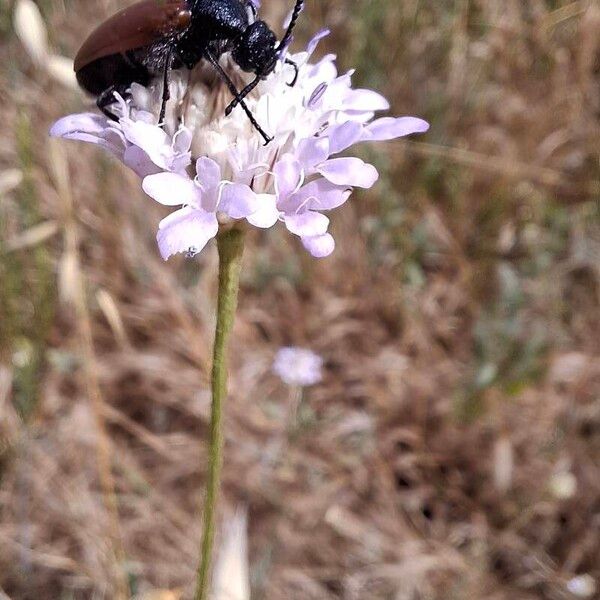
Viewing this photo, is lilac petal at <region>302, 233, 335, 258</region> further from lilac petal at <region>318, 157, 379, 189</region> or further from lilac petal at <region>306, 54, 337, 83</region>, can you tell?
lilac petal at <region>306, 54, 337, 83</region>

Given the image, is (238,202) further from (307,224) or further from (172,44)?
(172,44)

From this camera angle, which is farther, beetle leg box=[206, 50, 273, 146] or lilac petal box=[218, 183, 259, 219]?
beetle leg box=[206, 50, 273, 146]

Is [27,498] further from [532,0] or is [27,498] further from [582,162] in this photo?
[532,0]

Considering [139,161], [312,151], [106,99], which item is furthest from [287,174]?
[106,99]

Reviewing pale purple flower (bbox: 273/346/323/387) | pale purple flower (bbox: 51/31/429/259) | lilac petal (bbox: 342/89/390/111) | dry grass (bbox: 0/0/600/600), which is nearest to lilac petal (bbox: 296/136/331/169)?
pale purple flower (bbox: 51/31/429/259)

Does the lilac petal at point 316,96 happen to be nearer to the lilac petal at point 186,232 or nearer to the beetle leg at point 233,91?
the beetle leg at point 233,91

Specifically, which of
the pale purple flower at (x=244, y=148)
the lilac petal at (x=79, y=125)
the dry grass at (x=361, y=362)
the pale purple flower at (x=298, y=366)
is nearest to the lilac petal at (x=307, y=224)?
the pale purple flower at (x=244, y=148)
